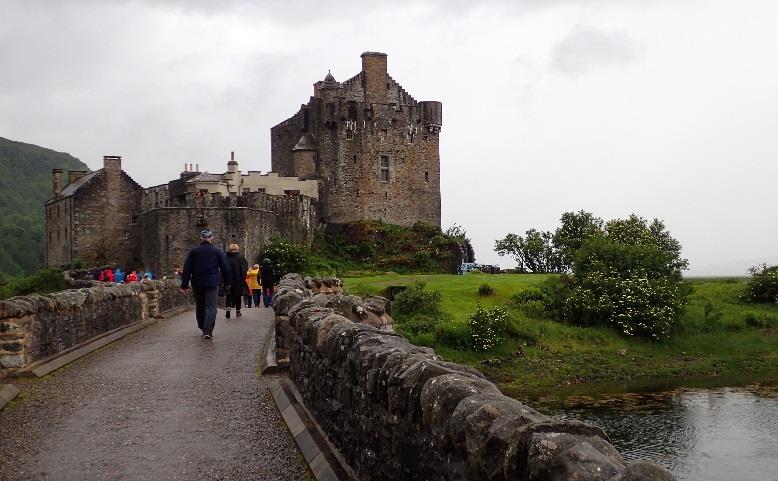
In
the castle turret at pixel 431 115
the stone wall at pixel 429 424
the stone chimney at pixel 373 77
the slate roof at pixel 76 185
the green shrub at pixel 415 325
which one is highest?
the stone chimney at pixel 373 77

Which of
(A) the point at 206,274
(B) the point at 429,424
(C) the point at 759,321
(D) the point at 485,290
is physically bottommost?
(C) the point at 759,321

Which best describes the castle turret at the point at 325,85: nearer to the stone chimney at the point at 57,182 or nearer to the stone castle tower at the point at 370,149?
the stone castle tower at the point at 370,149

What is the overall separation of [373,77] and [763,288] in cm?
3377

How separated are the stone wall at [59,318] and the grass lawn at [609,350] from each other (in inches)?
609

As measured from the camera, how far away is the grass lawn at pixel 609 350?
111 feet

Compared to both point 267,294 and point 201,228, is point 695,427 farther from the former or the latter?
point 201,228

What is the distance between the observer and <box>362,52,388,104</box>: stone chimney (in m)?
67.6

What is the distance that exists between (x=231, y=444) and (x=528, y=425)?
545cm

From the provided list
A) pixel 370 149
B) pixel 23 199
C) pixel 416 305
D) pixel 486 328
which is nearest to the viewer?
pixel 486 328

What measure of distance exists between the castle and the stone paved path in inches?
1684

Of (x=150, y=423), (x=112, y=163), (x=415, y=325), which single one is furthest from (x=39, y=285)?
(x=150, y=423)

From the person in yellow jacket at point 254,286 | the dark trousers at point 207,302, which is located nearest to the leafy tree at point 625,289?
the person in yellow jacket at point 254,286

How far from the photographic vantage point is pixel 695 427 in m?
26.0

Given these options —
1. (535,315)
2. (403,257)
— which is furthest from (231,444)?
(403,257)
